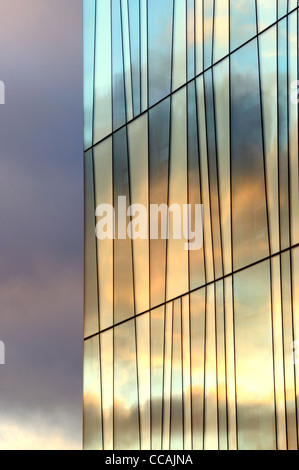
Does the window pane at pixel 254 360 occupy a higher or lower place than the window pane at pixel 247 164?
lower

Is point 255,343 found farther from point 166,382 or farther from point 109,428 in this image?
point 109,428

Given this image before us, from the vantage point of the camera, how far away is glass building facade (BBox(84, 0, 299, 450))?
25031 millimetres

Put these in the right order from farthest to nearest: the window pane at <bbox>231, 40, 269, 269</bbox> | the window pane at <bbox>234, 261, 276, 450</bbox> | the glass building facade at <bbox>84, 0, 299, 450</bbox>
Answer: the window pane at <bbox>231, 40, 269, 269</bbox> → the glass building facade at <bbox>84, 0, 299, 450</bbox> → the window pane at <bbox>234, 261, 276, 450</bbox>

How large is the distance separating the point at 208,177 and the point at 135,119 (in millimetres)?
5828

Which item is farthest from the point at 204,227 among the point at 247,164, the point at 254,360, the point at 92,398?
the point at 92,398


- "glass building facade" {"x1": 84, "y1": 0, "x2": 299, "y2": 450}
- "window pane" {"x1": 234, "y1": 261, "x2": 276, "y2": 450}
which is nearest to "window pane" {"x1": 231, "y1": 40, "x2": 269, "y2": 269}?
"glass building facade" {"x1": 84, "y1": 0, "x2": 299, "y2": 450}

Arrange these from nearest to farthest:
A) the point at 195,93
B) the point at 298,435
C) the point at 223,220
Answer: the point at 298,435
the point at 223,220
the point at 195,93

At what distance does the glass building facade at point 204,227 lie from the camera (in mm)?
25031

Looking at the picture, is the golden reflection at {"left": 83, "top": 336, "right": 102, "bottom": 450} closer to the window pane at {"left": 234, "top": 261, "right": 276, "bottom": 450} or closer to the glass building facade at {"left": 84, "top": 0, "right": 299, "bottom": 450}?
the glass building facade at {"left": 84, "top": 0, "right": 299, "bottom": 450}

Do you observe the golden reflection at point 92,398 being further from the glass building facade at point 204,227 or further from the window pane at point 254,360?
the window pane at point 254,360

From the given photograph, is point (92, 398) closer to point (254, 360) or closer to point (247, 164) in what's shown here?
point (254, 360)

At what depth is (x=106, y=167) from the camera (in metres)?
35.1

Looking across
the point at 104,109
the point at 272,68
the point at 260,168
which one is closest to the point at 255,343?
the point at 260,168

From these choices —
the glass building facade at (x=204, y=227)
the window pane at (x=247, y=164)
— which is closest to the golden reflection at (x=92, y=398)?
the glass building facade at (x=204, y=227)
